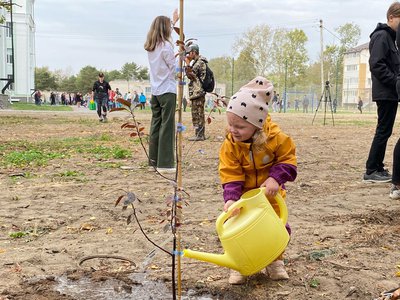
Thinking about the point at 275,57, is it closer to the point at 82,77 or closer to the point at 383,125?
the point at 82,77

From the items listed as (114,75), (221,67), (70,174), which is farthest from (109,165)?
(114,75)

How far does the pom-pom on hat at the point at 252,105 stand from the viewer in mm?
2453

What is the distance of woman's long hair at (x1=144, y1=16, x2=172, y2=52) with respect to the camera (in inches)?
221

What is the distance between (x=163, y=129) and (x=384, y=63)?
8.12 ft

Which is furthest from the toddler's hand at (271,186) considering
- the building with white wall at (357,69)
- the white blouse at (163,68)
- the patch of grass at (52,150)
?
the building with white wall at (357,69)

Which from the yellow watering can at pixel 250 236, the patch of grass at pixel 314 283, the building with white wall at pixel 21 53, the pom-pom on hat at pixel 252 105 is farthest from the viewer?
the building with white wall at pixel 21 53

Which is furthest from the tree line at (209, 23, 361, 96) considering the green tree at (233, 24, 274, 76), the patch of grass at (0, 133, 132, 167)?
the patch of grass at (0, 133, 132, 167)

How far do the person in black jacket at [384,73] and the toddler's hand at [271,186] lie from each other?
9.48ft

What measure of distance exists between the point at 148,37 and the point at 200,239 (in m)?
3.17

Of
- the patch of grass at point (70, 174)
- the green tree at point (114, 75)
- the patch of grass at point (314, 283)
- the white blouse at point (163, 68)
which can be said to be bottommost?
the patch of grass at point (314, 283)

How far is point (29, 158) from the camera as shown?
23.4ft

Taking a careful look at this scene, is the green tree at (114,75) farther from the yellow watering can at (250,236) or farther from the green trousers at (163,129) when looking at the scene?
the yellow watering can at (250,236)

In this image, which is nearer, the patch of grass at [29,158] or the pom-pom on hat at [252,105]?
the pom-pom on hat at [252,105]

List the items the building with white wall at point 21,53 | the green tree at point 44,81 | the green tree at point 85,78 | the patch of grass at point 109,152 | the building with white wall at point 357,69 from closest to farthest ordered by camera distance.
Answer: the patch of grass at point 109,152 → the building with white wall at point 21,53 → the building with white wall at point 357,69 → the green tree at point 44,81 → the green tree at point 85,78
